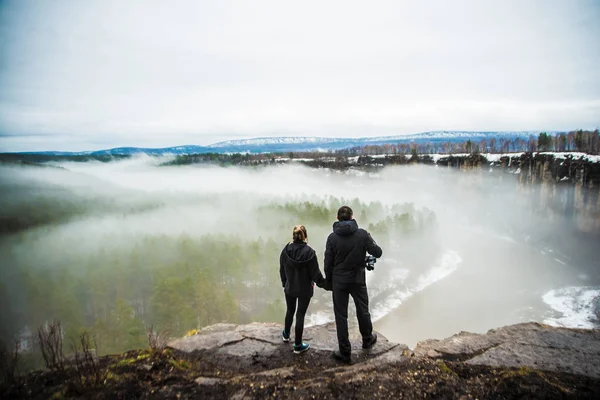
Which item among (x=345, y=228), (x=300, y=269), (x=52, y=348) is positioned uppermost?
(x=345, y=228)

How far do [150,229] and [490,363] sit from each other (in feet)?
453

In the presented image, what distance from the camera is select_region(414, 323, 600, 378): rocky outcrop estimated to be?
21.4ft

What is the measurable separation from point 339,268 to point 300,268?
0.90 m

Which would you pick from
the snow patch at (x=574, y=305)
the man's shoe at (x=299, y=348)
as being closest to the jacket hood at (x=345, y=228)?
the man's shoe at (x=299, y=348)

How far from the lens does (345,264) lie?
650cm

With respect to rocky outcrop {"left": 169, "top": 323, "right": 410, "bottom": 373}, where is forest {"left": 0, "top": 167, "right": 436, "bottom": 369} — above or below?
below

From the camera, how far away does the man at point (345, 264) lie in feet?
21.2

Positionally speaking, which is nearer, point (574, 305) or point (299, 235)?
point (299, 235)

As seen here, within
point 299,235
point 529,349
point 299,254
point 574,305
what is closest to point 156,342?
point 299,254

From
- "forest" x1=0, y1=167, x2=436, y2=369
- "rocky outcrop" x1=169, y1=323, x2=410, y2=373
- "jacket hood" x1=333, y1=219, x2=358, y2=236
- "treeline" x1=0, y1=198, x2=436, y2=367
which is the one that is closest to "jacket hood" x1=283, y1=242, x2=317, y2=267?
"jacket hood" x1=333, y1=219, x2=358, y2=236

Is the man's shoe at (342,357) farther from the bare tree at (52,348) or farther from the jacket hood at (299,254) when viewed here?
the bare tree at (52,348)

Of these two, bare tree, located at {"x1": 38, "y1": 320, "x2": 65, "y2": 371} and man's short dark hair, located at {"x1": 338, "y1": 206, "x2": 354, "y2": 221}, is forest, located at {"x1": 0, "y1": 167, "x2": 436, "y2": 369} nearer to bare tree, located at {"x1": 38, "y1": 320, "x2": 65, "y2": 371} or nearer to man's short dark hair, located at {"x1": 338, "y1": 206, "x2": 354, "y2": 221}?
bare tree, located at {"x1": 38, "y1": 320, "x2": 65, "y2": 371}

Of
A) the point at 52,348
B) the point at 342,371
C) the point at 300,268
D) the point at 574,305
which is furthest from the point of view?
the point at 574,305

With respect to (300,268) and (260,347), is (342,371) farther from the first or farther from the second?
(260,347)
